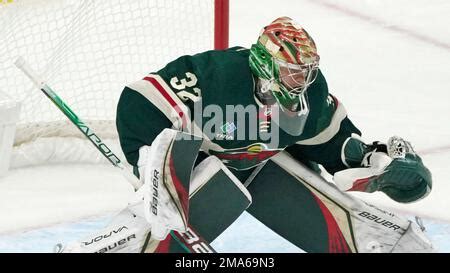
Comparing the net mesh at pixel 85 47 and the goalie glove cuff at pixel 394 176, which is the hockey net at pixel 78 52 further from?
the goalie glove cuff at pixel 394 176

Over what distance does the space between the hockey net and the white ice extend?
0.15m

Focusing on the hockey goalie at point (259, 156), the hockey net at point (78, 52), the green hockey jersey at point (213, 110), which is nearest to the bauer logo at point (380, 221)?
the hockey goalie at point (259, 156)

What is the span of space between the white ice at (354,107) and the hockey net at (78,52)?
148mm

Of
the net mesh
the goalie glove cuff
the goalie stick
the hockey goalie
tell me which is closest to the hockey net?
the net mesh

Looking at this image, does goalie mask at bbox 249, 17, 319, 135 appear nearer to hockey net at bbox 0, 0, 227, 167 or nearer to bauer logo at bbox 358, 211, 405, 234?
bauer logo at bbox 358, 211, 405, 234

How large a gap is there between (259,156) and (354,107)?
155 centimetres

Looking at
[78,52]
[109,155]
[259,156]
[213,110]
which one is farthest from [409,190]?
[78,52]

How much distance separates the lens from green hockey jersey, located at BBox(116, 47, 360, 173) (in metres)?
2.94

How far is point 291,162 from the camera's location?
127 inches

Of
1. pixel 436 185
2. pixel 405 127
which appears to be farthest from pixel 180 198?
pixel 405 127

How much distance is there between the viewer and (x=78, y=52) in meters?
4.11

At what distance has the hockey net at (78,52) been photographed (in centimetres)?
411
